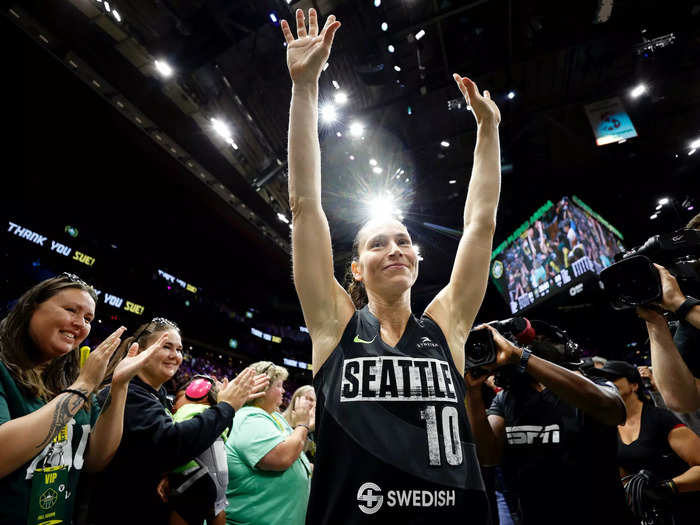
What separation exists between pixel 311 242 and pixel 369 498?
717mm

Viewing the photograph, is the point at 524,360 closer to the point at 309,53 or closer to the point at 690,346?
the point at 690,346

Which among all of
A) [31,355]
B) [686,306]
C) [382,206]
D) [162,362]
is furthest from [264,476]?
[382,206]

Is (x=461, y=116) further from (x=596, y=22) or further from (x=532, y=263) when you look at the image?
(x=532, y=263)

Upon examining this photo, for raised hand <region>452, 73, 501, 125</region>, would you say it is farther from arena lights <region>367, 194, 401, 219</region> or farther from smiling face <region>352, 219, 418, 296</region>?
arena lights <region>367, 194, 401, 219</region>

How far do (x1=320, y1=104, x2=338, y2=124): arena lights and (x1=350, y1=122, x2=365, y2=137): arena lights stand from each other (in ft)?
1.22

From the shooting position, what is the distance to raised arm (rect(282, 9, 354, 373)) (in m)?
1.13

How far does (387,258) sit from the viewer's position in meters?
1.30

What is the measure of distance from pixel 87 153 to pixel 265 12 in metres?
5.60

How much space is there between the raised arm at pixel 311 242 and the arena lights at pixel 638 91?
24.5 feet

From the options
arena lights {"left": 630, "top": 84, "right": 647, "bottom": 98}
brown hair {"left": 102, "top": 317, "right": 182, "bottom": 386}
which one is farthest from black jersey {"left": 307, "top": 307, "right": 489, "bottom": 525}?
arena lights {"left": 630, "top": 84, "right": 647, "bottom": 98}

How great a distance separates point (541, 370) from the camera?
5.80ft

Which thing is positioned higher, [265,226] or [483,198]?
[265,226]

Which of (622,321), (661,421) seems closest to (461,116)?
(661,421)

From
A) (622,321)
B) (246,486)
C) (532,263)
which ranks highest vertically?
(622,321)
